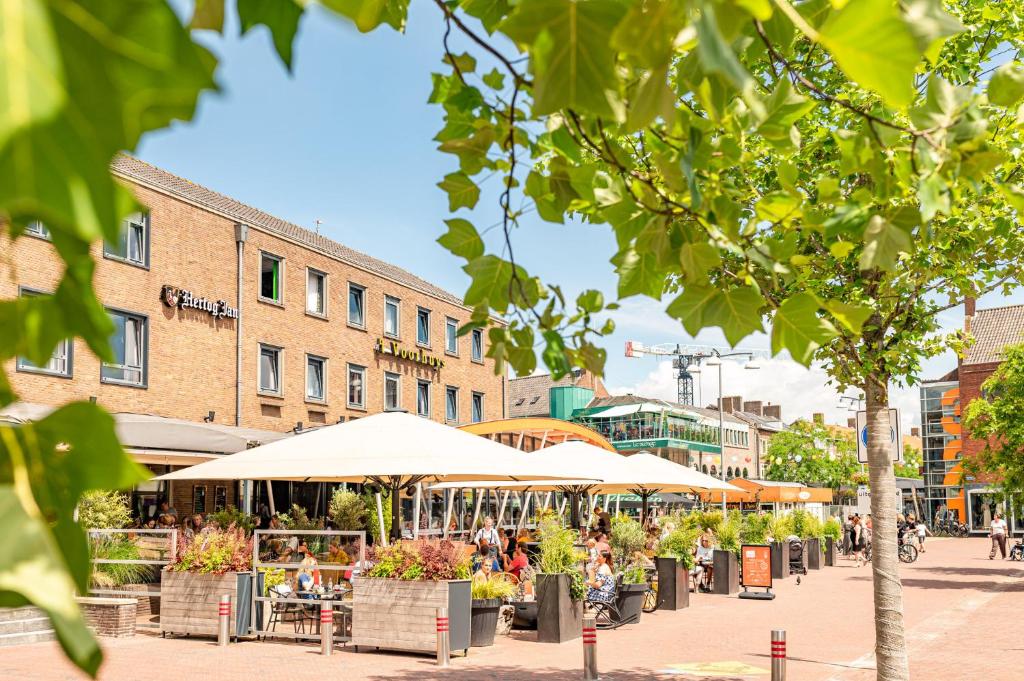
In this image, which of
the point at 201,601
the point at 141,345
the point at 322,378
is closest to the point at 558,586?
the point at 201,601

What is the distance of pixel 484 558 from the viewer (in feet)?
65.0

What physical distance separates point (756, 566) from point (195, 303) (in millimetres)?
16700

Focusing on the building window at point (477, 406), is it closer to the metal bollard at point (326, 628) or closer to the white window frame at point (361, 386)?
the white window frame at point (361, 386)

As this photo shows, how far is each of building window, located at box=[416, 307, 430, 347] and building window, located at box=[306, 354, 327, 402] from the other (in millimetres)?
6551

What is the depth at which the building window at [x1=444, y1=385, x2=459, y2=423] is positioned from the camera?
4262cm

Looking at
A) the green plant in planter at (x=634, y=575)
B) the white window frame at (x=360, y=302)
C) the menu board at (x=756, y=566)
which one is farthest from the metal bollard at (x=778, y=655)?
the white window frame at (x=360, y=302)

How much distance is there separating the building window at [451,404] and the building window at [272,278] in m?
11.4

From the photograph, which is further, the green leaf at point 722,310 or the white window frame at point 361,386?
the white window frame at point 361,386

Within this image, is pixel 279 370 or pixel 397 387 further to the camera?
pixel 397 387

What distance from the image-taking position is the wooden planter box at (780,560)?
28.9 meters

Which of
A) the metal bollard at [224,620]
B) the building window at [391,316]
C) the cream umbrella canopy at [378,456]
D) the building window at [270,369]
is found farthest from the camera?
the building window at [391,316]

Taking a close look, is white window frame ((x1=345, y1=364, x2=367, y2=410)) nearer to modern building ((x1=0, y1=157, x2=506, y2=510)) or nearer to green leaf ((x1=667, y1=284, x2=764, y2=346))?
modern building ((x1=0, y1=157, x2=506, y2=510))

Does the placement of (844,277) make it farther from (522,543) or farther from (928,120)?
(522,543)

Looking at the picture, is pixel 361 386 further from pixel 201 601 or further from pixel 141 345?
pixel 201 601
